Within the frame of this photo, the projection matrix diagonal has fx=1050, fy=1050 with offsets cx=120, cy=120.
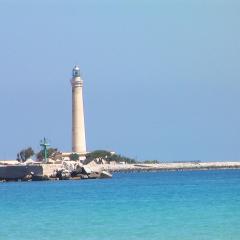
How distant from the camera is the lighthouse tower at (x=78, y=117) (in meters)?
95.7

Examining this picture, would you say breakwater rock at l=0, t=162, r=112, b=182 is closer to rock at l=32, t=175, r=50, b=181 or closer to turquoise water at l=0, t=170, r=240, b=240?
rock at l=32, t=175, r=50, b=181

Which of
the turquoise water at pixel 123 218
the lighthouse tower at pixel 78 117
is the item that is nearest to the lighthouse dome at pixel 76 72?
the lighthouse tower at pixel 78 117

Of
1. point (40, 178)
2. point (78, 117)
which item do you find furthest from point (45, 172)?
point (78, 117)

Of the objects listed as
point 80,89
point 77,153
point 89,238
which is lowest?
point 89,238

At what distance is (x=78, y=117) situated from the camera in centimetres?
9556

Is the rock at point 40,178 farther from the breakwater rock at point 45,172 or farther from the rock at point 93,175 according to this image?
the rock at point 93,175

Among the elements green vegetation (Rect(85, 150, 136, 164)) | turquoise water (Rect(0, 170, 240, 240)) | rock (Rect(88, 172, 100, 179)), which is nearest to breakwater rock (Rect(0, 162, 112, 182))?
rock (Rect(88, 172, 100, 179))

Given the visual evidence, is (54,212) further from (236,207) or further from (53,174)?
(53,174)

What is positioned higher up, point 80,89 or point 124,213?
point 80,89

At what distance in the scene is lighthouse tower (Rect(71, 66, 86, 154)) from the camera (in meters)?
95.7

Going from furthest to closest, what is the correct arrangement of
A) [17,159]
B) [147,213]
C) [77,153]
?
[17,159], [77,153], [147,213]

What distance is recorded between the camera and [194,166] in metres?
122

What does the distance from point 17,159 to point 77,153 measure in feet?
30.2

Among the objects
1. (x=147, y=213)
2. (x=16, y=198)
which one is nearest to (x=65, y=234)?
(x=147, y=213)
